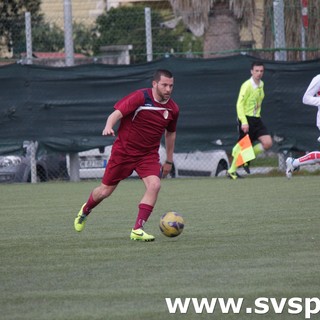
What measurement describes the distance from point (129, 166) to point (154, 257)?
1853mm

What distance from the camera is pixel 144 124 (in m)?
10.5

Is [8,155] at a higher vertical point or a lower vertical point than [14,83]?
lower

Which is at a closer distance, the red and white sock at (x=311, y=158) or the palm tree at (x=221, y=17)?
the red and white sock at (x=311, y=158)

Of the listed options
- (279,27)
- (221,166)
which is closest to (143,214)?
(279,27)

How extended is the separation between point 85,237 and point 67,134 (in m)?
10.1

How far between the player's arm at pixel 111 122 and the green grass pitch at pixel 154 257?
39.9 inches

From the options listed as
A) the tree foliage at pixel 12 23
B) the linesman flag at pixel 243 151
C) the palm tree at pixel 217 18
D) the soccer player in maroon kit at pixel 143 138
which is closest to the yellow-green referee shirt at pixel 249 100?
the linesman flag at pixel 243 151

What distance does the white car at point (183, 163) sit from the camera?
814 inches

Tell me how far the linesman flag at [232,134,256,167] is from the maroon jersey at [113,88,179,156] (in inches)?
333

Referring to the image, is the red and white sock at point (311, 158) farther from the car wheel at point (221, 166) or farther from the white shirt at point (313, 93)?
the car wheel at point (221, 166)

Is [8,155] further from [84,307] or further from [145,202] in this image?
[84,307]

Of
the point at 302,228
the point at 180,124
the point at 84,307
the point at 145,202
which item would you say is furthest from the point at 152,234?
the point at 180,124

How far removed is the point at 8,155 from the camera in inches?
807

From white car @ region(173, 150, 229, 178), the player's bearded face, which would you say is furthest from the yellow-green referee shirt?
the player's bearded face
